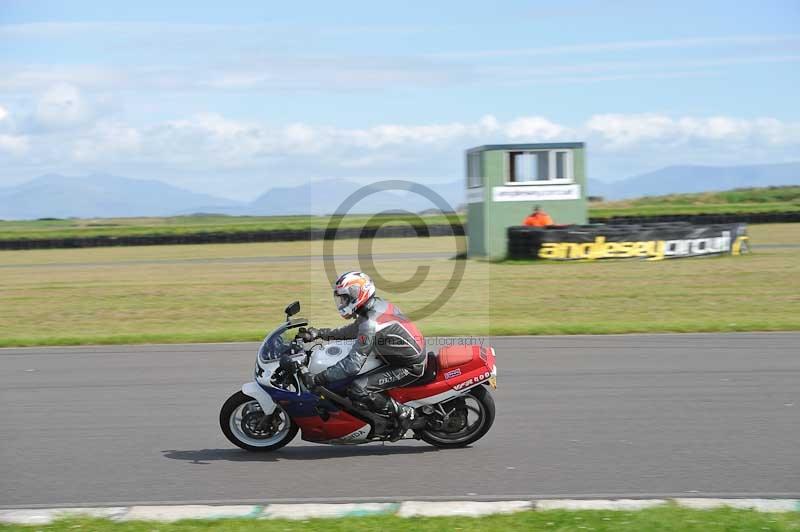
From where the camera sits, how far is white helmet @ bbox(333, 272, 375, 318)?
7.38 meters

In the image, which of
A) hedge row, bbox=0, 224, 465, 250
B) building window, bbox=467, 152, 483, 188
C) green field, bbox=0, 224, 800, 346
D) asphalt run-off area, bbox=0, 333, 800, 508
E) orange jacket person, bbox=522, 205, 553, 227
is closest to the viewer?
asphalt run-off area, bbox=0, 333, 800, 508

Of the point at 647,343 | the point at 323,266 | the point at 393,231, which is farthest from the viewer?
the point at 393,231

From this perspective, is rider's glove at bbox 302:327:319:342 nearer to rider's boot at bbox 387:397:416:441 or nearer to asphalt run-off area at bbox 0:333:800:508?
rider's boot at bbox 387:397:416:441

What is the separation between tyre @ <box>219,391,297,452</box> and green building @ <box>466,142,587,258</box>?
67.2ft

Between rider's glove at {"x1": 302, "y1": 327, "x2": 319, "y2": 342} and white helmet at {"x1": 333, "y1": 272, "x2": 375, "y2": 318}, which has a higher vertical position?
white helmet at {"x1": 333, "y1": 272, "x2": 375, "y2": 318}

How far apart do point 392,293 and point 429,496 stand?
14945 millimetres

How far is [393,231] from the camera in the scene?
4556 cm

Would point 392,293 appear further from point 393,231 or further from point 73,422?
point 393,231

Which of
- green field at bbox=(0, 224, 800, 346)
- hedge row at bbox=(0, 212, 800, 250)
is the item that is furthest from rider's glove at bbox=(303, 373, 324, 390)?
hedge row at bbox=(0, 212, 800, 250)

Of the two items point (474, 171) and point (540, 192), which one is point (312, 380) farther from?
point (474, 171)

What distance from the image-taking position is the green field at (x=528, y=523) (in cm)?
537

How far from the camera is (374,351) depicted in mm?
7543

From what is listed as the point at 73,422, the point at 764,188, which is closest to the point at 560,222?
the point at 73,422

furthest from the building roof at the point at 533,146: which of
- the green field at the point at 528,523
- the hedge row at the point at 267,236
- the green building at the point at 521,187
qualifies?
the green field at the point at 528,523
